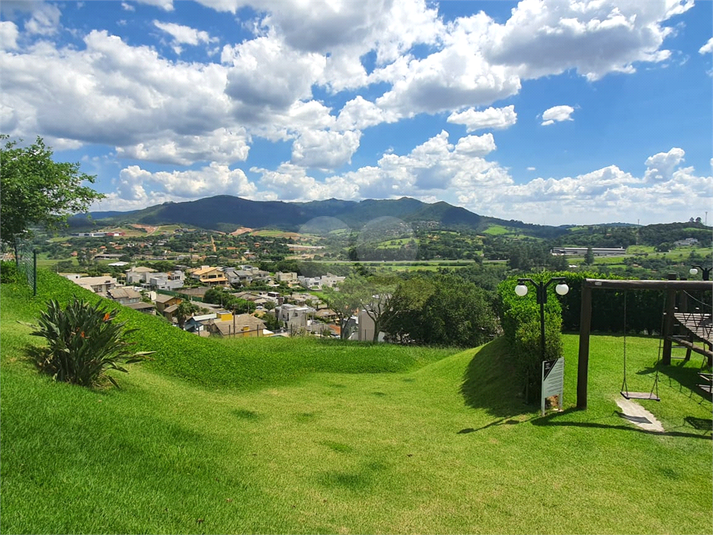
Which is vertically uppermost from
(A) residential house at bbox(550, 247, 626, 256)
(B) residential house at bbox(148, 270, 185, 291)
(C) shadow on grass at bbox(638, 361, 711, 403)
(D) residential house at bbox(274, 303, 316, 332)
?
(A) residential house at bbox(550, 247, 626, 256)

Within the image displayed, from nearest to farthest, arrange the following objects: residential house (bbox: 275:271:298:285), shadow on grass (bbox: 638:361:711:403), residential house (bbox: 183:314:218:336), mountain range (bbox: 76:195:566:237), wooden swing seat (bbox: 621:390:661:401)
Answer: wooden swing seat (bbox: 621:390:661:401) < shadow on grass (bbox: 638:361:711:403) < residential house (bbox: 183:314:218:336) < residential house (bbox: 275:271:298:285) < mountain range (bbox: 76:195:566:237)

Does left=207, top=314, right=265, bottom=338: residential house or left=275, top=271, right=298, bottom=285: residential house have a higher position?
left=275, top=271, right=298, bottom=285: residential house

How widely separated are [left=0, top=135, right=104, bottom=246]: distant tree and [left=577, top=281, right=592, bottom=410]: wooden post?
48.2 ft

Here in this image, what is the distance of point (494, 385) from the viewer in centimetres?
880

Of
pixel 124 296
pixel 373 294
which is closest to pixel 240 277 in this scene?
pixel 124 296

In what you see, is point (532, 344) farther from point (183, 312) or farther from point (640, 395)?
point (183, 312)

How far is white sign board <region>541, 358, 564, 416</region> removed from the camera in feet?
22.3

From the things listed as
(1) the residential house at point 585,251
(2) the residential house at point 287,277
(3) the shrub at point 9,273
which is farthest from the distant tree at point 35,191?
(1) the residential house at point 585,251

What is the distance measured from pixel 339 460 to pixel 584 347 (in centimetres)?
489

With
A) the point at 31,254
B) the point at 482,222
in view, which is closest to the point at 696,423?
the point at 31,254

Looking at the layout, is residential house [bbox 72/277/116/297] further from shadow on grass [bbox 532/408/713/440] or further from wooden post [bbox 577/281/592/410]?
wooden post [bbox 577/281/592/410]

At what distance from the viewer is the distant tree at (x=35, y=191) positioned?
37.8 feet

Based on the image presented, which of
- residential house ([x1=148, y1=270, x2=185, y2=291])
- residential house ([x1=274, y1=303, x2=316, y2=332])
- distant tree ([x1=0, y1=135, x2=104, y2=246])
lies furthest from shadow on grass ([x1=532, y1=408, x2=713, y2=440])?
residential house ([x1=148, y1=270, x2=185, y2=291])

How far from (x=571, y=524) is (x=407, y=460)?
2.00 m
